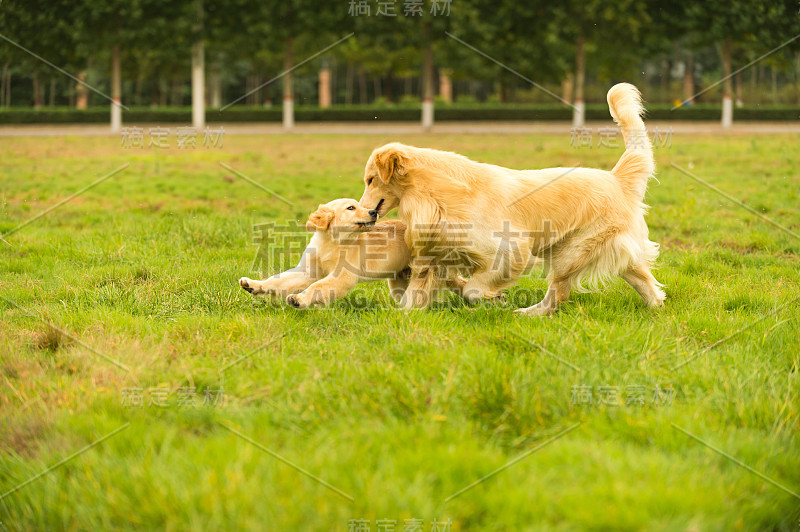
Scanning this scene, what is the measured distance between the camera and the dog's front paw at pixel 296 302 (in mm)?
4750

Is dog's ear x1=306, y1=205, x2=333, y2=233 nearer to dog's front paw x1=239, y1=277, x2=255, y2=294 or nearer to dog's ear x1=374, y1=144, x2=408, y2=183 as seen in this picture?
dog's ear x1=374, y1=144, x2=408, y2=183

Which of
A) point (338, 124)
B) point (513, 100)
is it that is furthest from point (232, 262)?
point (513, 100)

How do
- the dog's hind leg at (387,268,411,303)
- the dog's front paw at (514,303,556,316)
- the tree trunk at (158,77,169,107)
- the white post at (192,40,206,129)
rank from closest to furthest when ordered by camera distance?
the dog's front paw at (514,303,556,316), the dog's hind leg at (387,268,411,303), the white post at (192,40,206,129), the tree trunk at (158,77,169,107)

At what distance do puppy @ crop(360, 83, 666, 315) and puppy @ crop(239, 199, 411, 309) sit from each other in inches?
7.2

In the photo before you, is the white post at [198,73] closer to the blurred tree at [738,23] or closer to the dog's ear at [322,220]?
the blurred tree at [738,23]

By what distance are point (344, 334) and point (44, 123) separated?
36.4 m

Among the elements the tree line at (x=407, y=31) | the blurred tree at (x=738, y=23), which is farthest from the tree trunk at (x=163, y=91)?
the blurred tree at (x=738, y=23)

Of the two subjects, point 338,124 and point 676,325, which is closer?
point 676,325

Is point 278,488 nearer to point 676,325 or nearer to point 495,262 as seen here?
point 495,262

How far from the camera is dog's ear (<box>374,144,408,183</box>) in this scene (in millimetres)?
4781

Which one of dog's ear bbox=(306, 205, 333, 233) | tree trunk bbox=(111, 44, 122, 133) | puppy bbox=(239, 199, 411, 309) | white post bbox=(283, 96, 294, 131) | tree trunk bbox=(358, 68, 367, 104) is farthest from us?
tree trunk bbox=(358, 68, 367, 104)

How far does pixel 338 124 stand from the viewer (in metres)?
36.1

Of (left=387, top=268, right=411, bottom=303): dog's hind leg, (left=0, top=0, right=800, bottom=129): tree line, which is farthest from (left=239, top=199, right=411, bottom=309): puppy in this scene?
(left=0, top=0, right=800, bottom=129): tree line

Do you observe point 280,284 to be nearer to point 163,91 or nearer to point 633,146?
point 633,146
